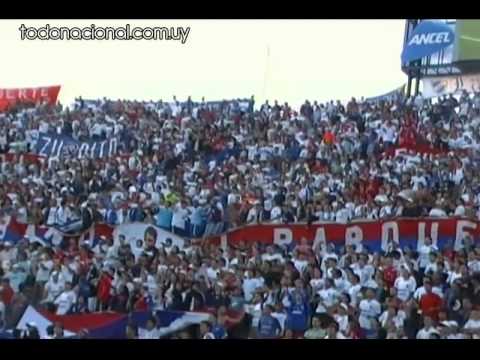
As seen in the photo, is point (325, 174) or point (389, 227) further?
point (325, 174)

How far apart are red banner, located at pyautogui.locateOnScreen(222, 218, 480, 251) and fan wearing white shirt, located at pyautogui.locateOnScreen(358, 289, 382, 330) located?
2.51 feet

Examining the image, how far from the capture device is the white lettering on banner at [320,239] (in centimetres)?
920

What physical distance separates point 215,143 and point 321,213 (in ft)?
5.96

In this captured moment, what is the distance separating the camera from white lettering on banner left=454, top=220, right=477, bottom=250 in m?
9.06

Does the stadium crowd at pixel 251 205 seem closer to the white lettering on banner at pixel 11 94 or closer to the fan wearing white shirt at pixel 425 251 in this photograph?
the fan wearing white shirt at pixel 425 251

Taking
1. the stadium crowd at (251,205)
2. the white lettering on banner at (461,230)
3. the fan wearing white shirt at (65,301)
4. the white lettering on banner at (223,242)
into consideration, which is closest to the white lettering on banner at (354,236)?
the stadium crowd at (251,205)

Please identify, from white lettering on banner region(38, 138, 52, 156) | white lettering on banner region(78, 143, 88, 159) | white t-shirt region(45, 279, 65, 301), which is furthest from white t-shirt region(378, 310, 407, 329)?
white lettering on banner region(38, 138, 52, 156)

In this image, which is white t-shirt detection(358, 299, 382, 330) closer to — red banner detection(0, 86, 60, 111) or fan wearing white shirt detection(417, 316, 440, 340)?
fan wearing white shirt detection(417, 316, 440, 340)

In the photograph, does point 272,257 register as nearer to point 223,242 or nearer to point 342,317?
point 223,242

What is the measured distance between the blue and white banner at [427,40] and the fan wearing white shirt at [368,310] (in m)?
2.80

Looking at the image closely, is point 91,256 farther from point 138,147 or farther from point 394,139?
point 394,139
